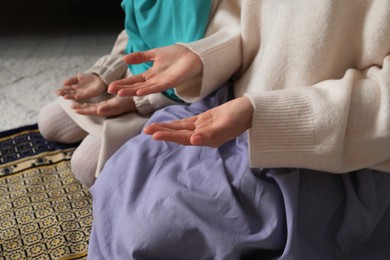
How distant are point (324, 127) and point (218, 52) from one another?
0.73 feet

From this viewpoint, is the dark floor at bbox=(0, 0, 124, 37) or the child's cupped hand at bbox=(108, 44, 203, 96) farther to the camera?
the dark floor at bbox=(0, 0, 124, 37)

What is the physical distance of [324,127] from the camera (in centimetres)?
64

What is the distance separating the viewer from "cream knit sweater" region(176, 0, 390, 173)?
0.64 metres

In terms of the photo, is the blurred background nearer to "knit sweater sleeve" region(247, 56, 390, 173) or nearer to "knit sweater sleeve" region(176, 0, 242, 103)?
"knit sweater sleeve" region(176, 0, 242, 103)

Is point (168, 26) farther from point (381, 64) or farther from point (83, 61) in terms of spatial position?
point (83, 61)

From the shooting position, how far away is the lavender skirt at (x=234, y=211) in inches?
26.2

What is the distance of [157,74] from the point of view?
781 millimetres

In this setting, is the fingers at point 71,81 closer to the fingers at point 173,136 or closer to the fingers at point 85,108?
the fingers at point 85,108

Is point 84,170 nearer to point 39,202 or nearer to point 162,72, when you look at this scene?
point 39,202

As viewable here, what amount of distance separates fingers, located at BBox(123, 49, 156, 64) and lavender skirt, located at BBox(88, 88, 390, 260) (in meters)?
0.15

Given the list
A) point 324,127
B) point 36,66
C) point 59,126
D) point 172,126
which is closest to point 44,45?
point 36,66

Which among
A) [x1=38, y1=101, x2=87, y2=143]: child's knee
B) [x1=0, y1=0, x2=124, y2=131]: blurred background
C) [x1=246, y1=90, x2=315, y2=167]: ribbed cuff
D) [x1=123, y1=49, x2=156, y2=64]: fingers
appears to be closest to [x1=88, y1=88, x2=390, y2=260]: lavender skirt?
[x1=246, y1=90, x2=315, y2=167]: ribbed cuff

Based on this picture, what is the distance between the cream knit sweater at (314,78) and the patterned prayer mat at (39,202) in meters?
0.37

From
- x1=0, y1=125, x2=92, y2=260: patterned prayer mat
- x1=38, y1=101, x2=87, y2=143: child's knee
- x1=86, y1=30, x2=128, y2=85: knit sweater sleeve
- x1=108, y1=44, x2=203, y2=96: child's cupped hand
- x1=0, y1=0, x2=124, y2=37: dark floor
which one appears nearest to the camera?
Answer: x1=108, y1=44, x2=203, y2=96: child's cupped hand
